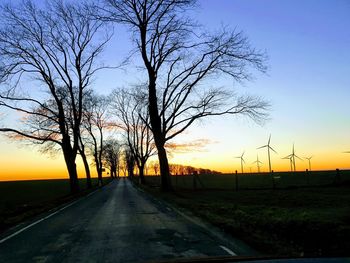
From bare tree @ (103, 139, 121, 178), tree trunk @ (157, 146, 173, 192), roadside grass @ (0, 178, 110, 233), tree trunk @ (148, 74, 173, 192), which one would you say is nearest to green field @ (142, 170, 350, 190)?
tree trunk @ (157, 146, 173, 192)

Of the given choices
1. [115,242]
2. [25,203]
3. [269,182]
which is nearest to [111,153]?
[269,182]

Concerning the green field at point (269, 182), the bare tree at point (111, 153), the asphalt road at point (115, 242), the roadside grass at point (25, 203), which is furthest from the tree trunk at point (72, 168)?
the bare tree at point (111, 153)

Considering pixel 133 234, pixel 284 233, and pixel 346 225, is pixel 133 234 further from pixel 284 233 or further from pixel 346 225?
pixel 346 225

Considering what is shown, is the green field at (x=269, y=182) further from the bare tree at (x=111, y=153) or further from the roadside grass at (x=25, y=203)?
the bare tree at (x=111, y=153)

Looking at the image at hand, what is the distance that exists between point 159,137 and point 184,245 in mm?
23948

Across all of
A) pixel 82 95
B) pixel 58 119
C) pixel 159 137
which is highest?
pixel 82 95

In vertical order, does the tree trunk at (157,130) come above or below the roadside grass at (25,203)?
above

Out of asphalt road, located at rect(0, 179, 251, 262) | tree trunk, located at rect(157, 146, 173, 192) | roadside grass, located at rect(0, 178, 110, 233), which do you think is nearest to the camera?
asphalt road, located at rect(0, 179, 251, 262)

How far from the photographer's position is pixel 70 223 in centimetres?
1370

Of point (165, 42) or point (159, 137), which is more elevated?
point (165, 42)

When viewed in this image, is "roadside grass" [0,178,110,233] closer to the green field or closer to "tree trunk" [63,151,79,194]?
"tree trunk" [63,151,79,194]

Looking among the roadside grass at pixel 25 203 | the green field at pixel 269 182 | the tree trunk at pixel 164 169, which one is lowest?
the green field at pixel 269 182

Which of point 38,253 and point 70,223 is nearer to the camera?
point 38,253

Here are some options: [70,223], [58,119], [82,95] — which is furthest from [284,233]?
[82,95]
